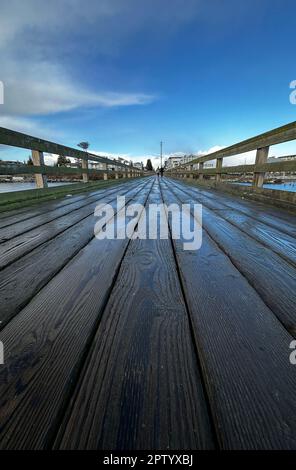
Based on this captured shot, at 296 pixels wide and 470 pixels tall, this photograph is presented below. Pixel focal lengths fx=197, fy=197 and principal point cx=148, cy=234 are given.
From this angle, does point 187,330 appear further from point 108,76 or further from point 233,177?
point 108,76

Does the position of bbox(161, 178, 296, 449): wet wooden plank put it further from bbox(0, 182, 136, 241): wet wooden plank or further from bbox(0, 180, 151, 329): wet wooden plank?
bbox(0, 182, 136, 241): wet wooden plank

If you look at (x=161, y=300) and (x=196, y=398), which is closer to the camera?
(x=196, y=398)

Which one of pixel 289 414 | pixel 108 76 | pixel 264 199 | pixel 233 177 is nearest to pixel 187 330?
pixel 289 414

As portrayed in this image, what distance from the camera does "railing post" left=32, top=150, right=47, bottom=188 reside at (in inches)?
133

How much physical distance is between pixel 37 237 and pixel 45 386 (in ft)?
4.40

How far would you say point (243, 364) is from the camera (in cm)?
57

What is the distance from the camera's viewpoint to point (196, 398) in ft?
1.55

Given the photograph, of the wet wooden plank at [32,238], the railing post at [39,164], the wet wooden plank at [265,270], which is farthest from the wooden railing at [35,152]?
the wet wooden plank at [265,270]

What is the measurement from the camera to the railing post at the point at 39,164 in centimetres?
338

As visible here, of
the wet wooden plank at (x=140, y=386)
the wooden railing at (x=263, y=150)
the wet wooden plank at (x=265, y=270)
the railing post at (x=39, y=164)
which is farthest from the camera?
the railing post at (x=39, y=164)

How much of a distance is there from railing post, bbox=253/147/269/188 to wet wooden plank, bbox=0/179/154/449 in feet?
11.1

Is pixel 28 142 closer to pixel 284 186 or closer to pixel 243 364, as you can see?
pixel 243 364

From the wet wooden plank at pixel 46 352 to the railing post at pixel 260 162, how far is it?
3378mm

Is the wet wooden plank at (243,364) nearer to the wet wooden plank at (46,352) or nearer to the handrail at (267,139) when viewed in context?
the wet wooden plank at (46,352)
